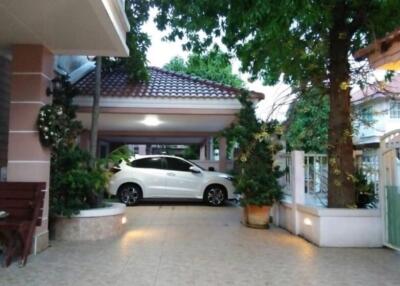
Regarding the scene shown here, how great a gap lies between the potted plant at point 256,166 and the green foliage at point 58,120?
3423 mm

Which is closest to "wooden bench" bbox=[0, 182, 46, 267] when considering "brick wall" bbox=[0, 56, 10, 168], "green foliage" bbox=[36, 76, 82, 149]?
"green foliage" bbox=[36, 76, 82, 149]

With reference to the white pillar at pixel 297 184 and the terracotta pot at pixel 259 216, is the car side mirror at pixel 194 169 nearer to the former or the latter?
the terracotta pot at pixel 259 216

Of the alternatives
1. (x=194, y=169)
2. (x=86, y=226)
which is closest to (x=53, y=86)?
(x=86, y=226)

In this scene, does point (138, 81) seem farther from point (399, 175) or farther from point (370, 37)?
point (399, 175)

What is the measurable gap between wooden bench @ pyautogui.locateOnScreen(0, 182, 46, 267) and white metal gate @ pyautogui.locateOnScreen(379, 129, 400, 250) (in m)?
5.36

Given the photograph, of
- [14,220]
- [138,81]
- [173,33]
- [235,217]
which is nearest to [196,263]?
[14,220]

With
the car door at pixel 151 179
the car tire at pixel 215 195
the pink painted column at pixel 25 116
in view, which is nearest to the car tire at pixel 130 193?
the car door at pixel 151 179

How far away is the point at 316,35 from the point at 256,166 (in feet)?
9.65

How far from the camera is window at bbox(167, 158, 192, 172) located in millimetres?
13609

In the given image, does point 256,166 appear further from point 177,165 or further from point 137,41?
point 177,165

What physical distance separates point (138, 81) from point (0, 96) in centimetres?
401

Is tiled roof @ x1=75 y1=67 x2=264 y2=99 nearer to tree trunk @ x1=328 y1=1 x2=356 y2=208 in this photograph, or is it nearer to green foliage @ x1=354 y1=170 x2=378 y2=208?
tree trunk @ x1=328 y1=1 x2=356 y2=208

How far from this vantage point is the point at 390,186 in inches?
270

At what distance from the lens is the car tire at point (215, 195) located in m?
13.7
